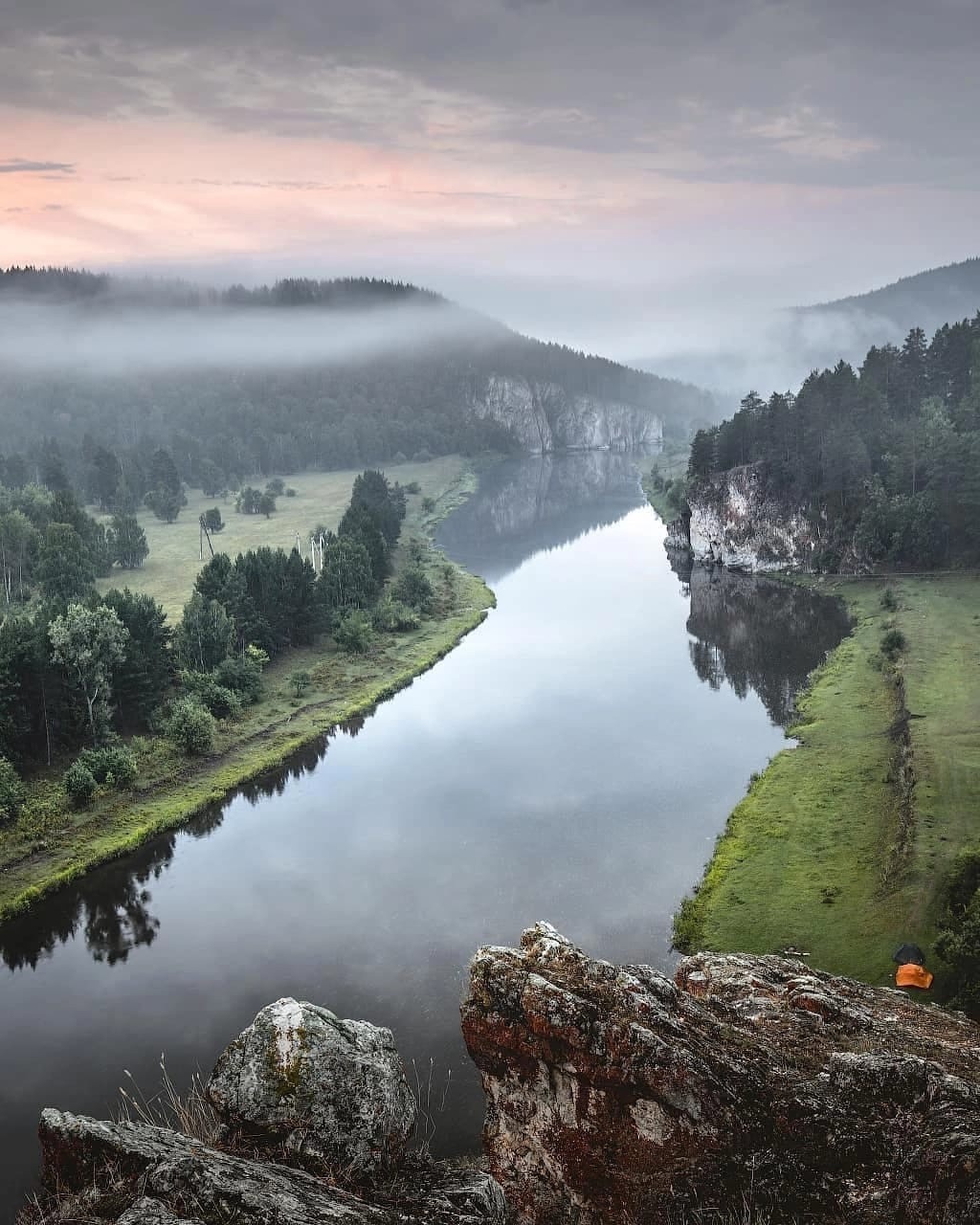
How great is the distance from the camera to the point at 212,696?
226 feet

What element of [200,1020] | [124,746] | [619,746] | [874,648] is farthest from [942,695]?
[124,746]

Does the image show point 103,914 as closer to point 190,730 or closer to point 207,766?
point 207,766

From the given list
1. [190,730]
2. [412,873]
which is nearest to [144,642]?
[190,730]

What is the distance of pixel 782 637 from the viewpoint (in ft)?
293

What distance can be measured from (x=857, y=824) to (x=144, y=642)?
5300 centimetres

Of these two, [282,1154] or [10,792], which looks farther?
[10,792]

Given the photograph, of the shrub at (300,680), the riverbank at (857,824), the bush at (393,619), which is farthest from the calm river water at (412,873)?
the bush at (393,619)

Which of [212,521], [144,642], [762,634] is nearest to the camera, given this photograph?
[144,642]

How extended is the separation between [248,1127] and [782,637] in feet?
268

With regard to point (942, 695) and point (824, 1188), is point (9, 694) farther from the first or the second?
point (942, 695)

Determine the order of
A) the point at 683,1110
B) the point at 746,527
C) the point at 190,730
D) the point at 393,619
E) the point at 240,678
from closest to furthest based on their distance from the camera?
the point at 683,1110
the point at 190,730
the point at 240,678
the point at 393,619
the point at 746,527

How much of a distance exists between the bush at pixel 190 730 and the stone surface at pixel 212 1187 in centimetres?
5050

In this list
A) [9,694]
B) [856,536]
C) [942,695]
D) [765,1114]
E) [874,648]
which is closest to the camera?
[765,1114]

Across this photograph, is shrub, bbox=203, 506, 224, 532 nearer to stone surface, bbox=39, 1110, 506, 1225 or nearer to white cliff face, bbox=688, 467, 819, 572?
white cliff face, bbox=688, 467, 819, 572
